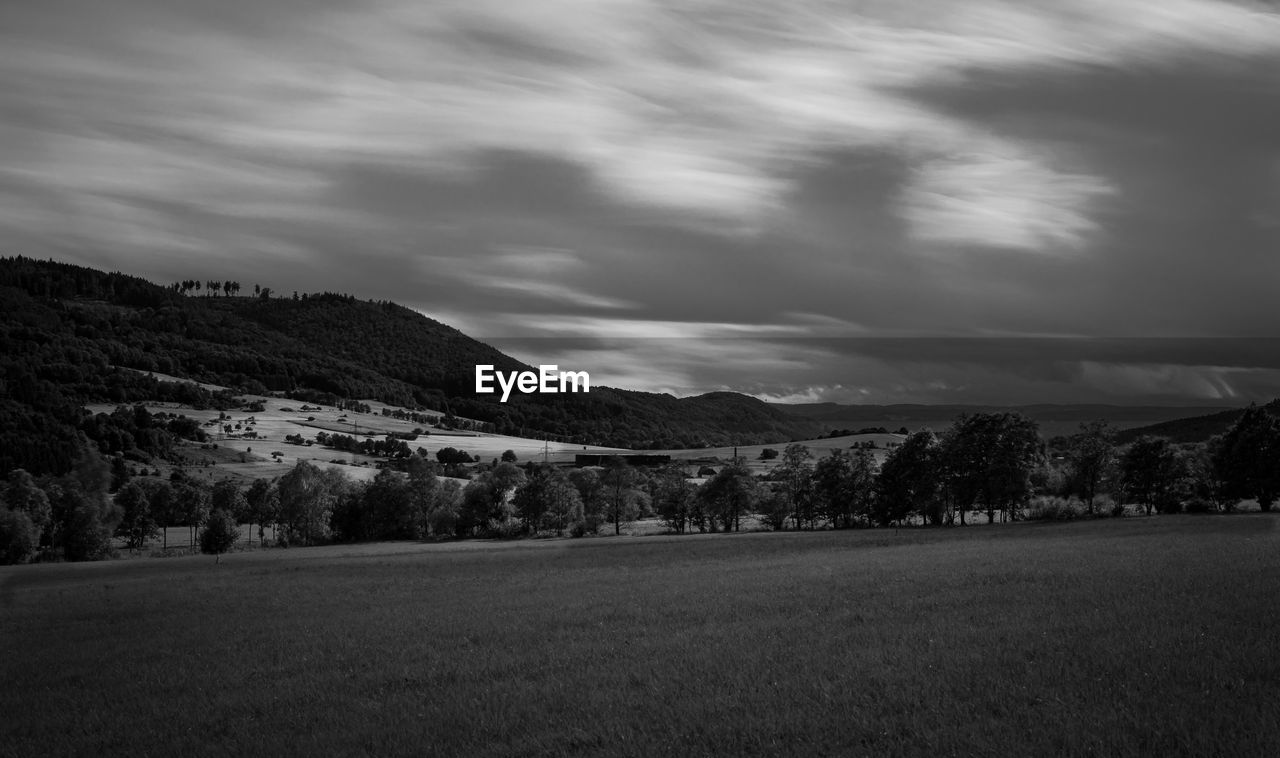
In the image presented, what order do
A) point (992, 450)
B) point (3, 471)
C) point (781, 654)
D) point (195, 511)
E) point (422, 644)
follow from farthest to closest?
1. point (3, 471)
2. point (195, 511)
3. point (992, 450)
4. point (422, 644)
5. point (781, 654)

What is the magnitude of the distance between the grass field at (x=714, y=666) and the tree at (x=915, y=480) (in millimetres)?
58164

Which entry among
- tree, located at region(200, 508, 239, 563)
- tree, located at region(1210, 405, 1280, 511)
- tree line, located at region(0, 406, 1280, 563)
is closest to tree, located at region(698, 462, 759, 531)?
tree line, located at region(0, 406, 1280, 563)

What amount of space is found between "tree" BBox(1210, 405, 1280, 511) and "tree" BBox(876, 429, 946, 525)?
2386 centimetres

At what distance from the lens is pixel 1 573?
60625 mm

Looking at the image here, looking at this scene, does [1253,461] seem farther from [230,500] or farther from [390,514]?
[230,500]

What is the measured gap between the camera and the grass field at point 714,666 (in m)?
11.8

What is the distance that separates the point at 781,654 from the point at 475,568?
33.1 metres

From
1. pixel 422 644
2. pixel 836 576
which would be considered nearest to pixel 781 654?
pixel 422 644

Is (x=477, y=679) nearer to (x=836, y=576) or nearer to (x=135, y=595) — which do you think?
(x=836, y=576)

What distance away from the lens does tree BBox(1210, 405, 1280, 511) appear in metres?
76.2

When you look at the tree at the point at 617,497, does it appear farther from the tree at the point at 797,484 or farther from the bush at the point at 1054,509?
the bush at the point at 1054,509

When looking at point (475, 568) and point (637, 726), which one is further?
point (475, 568)

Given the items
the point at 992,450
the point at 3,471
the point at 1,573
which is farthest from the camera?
the point at 3,471

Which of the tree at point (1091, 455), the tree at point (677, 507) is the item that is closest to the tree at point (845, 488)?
the tree at point (677, 507)
